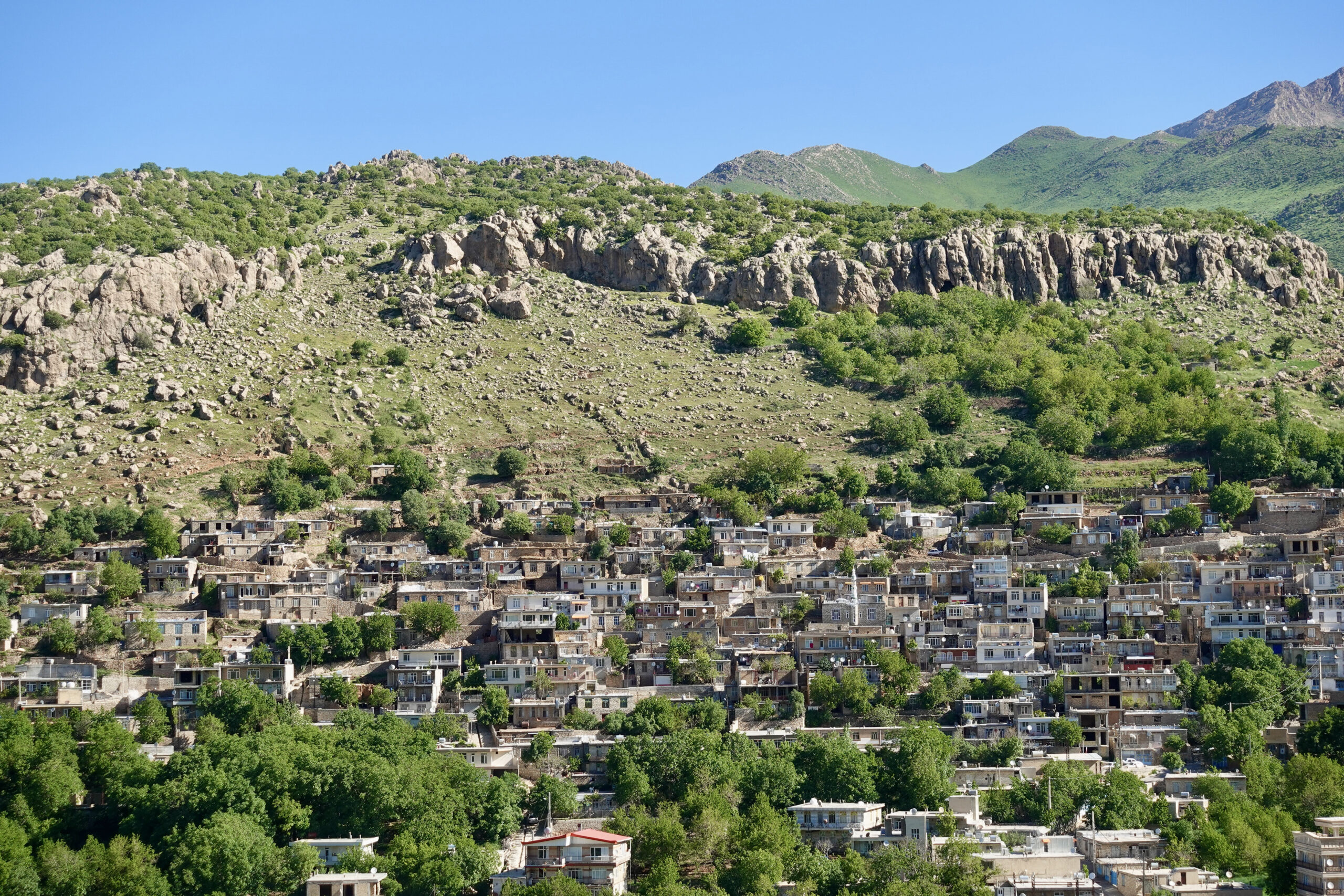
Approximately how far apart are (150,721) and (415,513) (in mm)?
20455

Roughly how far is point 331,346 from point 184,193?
24290 millimetres

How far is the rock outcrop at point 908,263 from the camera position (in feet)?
386

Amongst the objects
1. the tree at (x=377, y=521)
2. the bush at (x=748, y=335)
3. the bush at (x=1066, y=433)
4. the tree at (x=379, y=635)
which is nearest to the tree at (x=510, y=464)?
the tree at (x=377, y=521)

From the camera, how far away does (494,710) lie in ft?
241

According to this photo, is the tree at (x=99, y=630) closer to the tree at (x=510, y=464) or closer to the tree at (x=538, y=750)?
the tree at (x=538, y=750)

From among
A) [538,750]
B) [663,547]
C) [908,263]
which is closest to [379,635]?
[538,750]

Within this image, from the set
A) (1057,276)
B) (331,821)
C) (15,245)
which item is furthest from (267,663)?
(1057,276)

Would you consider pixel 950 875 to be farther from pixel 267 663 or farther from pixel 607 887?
pixel 267 663

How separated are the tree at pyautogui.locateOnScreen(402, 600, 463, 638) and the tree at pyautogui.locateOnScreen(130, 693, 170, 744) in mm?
10636

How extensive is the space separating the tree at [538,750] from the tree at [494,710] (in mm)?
2966

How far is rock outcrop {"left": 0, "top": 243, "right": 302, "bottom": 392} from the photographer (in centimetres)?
9562

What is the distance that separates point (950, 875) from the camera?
195 feet

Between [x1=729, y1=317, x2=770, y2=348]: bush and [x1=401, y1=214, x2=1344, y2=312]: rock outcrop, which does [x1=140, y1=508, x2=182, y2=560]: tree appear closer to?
[x1=401, y1=214, x2=1344, y2=312]: rock outcrop

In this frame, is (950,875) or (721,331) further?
(721,331)
